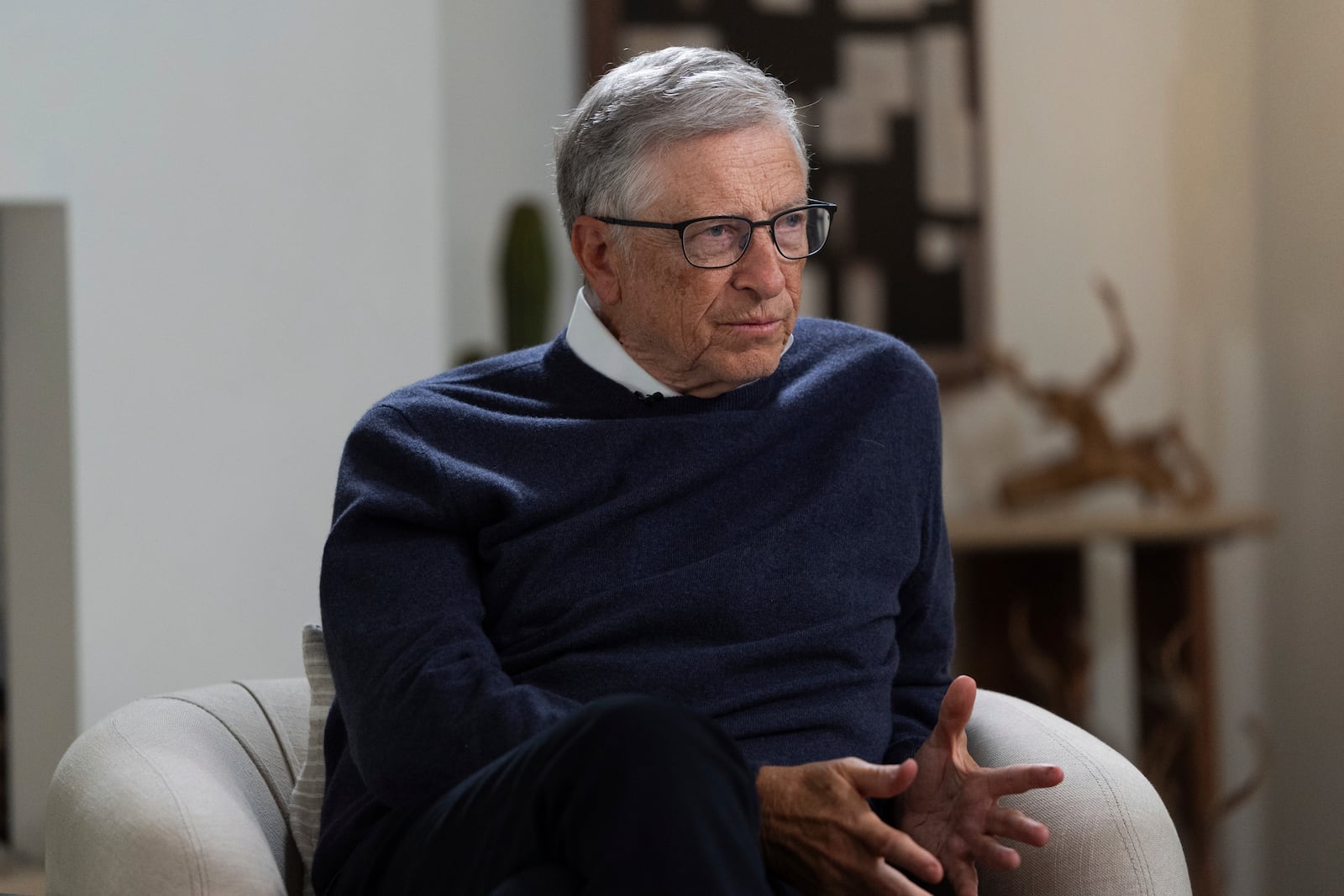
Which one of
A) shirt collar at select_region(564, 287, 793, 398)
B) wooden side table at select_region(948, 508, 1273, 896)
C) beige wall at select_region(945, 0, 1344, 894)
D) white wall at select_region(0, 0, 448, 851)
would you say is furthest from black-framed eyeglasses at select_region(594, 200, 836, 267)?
beige wall at select_region(945, 0, 1344, 894)

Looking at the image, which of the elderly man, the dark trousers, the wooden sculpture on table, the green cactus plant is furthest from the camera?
the wooden sculpture on table

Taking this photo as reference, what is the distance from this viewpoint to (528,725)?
4.52 feet

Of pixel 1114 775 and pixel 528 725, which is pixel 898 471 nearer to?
pixel 1114 775

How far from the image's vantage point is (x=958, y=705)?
4.60 feet

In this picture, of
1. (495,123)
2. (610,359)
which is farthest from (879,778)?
(495,123)

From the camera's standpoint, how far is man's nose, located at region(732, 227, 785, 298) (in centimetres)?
154

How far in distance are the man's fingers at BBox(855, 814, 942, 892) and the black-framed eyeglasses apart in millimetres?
595

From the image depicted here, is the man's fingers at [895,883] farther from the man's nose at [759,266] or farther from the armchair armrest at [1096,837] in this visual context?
the man's nose at [759,266]

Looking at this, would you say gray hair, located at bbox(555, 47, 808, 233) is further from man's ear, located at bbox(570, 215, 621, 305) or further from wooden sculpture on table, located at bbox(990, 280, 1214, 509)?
wooden sculpture on table, located at bbox(990, 280, 1214, 509)

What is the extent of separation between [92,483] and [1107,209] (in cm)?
229

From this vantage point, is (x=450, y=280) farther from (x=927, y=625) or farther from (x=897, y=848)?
(x=897, y=848)

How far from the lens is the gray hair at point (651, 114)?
5.03 feet

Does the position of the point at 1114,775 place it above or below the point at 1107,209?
below

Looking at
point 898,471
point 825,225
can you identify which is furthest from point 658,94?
point 898,471
